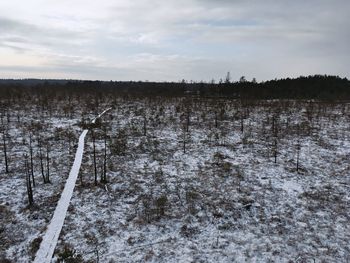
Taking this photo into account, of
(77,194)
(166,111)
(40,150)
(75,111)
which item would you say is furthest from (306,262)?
(75,111)

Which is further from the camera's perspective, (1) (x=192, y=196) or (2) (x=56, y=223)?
(1) (x=192, y=196)

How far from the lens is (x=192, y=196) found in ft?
32.9

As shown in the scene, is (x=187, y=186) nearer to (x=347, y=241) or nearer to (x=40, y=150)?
(x=347, y=241)

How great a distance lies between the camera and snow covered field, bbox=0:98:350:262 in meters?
7.68

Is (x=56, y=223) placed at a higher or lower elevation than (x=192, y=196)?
lower

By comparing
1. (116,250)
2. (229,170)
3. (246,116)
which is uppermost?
(246,116)

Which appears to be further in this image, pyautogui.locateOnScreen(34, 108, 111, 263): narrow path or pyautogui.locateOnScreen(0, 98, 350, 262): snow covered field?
pyautogui.locateOnScreen(0, 98, 350, 262): snow covered field

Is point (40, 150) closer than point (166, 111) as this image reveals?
Yes

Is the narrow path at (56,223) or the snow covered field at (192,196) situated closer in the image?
the narrow path at (56,223)

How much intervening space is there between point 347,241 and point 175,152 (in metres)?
7.50

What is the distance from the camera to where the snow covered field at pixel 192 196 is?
768cm

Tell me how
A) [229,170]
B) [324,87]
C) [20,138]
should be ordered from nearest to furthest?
[229,170] → [20,138] → [324,87]

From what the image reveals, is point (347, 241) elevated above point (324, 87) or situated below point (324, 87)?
below

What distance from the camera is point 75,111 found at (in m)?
22.3
